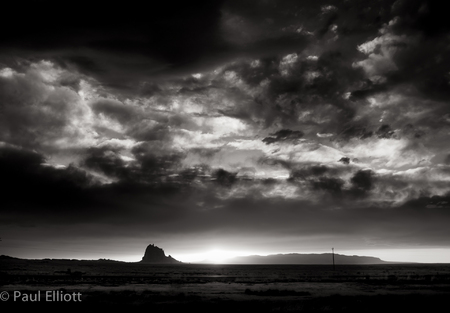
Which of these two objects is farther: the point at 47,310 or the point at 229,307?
the point at 229,307

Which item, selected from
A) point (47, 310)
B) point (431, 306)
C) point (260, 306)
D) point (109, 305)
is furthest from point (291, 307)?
point (47, 310)

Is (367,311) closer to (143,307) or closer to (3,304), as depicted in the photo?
(143,307)

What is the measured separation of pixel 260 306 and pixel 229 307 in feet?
10.2

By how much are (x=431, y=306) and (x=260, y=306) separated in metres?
15.3

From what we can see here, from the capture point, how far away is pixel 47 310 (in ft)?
92.2

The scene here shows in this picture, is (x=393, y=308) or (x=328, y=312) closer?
(x=328, y=312)

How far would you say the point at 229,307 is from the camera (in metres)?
30.5

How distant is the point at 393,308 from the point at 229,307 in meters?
14.6

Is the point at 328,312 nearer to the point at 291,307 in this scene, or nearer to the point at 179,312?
the point at 291,307

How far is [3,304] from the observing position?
99.7 feet

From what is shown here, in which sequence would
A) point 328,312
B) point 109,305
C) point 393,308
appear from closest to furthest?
point 328,312 → point 393,308 → point 109,305

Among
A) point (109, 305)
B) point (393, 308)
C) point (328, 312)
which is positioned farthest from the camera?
point (109, 305)

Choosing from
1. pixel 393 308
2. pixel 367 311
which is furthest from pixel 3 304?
pixel 393 308

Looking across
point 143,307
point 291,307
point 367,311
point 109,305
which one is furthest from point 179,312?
point 367,311
